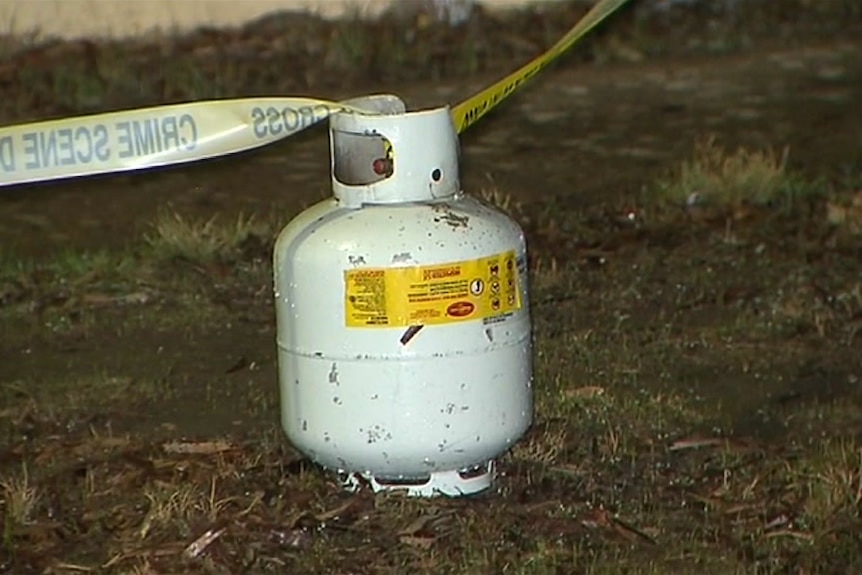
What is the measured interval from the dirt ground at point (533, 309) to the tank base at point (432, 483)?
37 mm

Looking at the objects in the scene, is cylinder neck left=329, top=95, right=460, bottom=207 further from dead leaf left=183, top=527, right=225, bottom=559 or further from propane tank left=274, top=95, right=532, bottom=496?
dead leaf left=183, top=527, right=225, bottom=559

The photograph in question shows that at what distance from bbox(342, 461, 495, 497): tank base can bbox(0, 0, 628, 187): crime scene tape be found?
736 millimetres

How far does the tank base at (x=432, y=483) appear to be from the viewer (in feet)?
12.5

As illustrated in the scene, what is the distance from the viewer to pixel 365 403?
12.0 feet

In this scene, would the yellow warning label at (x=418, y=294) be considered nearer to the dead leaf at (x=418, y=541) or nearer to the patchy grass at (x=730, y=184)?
the dead leaf at (x=418, y=541)

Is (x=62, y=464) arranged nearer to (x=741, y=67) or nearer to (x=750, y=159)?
(x=750, y=159)

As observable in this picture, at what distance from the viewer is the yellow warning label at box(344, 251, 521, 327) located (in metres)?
3.57

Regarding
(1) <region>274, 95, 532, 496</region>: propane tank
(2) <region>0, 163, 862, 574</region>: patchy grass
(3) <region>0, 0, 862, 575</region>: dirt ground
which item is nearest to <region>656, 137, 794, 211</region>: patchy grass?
(3) <region>0, 0, 862, 575</region>: dirt ground

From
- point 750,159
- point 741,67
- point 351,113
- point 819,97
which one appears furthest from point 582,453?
point 741,67

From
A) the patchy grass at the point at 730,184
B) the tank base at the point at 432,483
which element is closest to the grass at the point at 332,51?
the patchy grass at the point at 730,184

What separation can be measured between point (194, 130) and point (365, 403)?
2.16 feet

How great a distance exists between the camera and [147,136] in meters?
3.75

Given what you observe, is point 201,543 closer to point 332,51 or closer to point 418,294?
point 418,294

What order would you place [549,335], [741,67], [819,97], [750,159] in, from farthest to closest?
[741,67] → [819,97] → [750,159] → [549,335]
